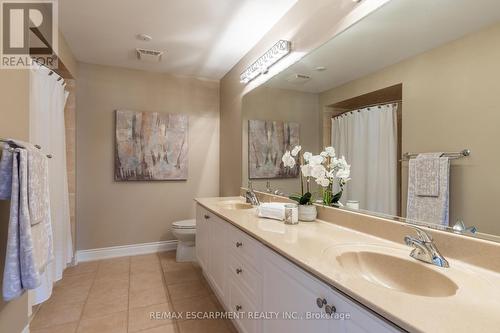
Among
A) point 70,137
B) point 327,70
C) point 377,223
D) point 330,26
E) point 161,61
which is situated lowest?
point 377,223

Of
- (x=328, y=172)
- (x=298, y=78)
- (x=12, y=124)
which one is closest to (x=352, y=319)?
(x=328, y=172)

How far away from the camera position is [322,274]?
2.76 ft

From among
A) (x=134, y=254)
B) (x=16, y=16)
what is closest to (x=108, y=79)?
(x=16, y=16)

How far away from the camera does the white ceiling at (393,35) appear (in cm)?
98

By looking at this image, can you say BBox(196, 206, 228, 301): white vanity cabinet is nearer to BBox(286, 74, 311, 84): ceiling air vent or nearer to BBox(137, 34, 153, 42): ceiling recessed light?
BBox(286, 74, 311, 84): ceiling air vent

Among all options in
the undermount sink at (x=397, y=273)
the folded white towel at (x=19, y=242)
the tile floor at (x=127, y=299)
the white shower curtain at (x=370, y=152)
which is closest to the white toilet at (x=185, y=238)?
the tile floor at (x=127, y=299)

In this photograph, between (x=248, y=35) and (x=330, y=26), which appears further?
(x=248, y=35)

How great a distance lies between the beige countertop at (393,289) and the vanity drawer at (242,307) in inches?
16.1

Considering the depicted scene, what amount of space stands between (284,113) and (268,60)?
484 mm

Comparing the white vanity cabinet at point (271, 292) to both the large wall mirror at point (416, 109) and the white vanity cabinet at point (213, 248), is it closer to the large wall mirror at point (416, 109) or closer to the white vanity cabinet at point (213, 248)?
the white vanity cabinet at point (213, 248)

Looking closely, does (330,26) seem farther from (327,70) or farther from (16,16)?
(16,16)

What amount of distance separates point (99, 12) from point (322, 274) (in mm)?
2499

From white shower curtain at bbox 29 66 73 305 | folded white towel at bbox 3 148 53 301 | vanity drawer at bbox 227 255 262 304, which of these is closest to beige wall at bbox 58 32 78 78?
white shower curtain at bbox 29 66 73 305

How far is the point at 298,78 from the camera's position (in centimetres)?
199
